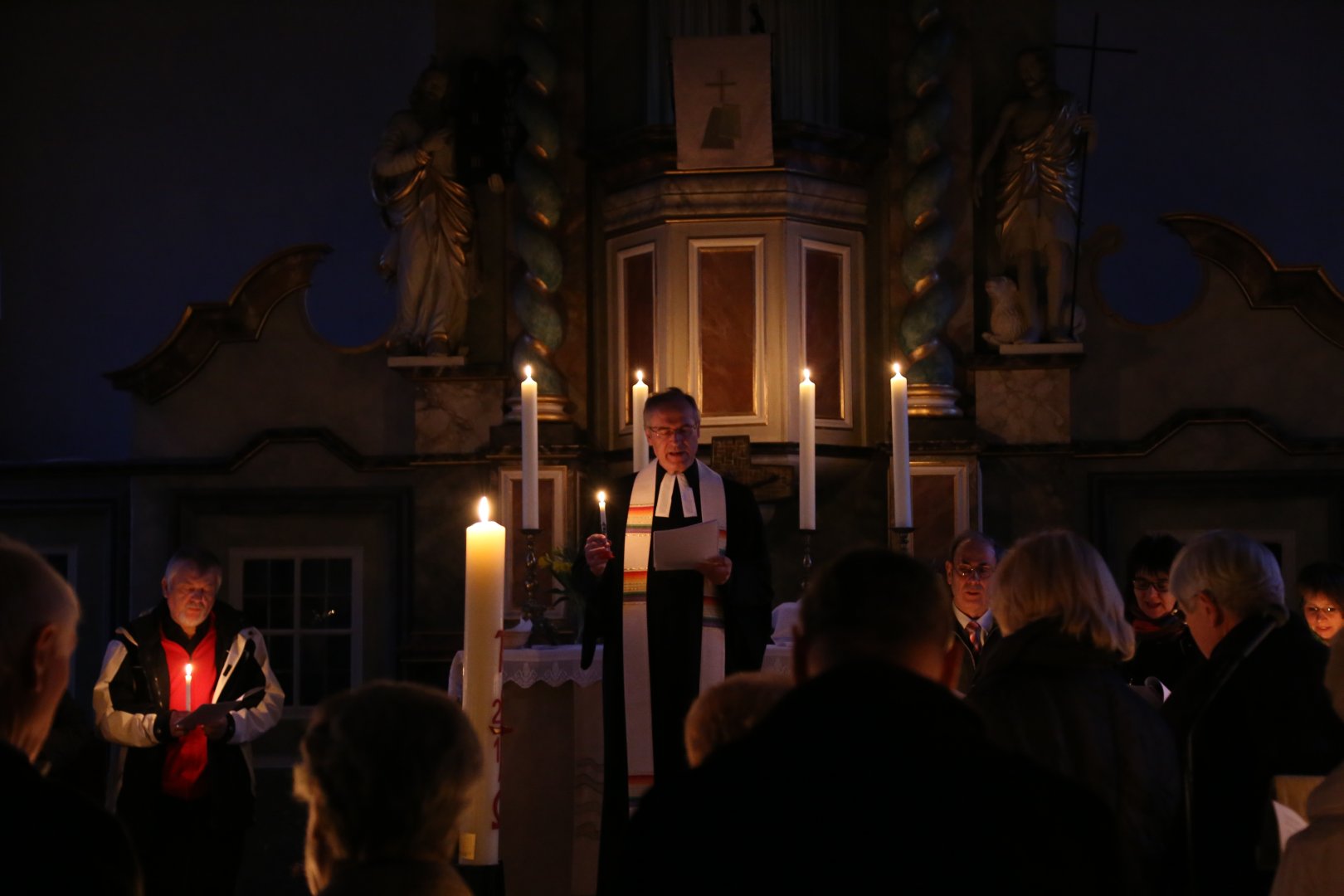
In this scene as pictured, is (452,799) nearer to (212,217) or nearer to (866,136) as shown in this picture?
(866,136)

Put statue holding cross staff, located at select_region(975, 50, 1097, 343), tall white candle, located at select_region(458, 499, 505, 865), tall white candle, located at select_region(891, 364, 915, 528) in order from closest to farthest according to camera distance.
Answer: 1. tall white candle, located at select_region(458, 499, 505, 865)
2. tall white candle, located at select_region(891, 364, 915, 528)
3. statue holding cross staff, located at select_region(975, 50, 1097, 343)

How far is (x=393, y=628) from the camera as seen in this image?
8930 mm

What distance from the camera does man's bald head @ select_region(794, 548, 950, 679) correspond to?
2.02 meters

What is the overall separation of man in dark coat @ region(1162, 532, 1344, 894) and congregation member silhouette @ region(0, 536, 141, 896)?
228cm

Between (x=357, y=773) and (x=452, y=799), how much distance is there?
0.13m

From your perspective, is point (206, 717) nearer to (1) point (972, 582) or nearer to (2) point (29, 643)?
(1) point (972, 582)

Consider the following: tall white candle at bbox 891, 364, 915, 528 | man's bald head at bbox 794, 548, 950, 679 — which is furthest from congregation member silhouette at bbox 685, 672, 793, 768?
tall white candle at bbox 891, 364, 915, 528

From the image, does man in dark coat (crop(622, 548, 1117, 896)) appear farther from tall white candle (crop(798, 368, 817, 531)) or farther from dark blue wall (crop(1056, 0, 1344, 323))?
dark blue wall (crop(1056, 0, 1344, 323))

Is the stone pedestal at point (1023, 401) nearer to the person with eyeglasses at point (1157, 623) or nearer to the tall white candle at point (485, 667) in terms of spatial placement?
the person with eyeglasses at point (1157, 623)

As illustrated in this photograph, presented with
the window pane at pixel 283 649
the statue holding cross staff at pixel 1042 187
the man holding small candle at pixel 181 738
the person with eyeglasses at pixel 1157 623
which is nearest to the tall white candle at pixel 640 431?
the man holding small candle at pixel 181 738

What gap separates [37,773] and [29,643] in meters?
0.19

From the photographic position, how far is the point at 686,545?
196 inches

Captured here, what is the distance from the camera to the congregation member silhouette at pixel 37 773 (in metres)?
1.78

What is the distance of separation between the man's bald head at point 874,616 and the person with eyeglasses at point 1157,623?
9.81ft
